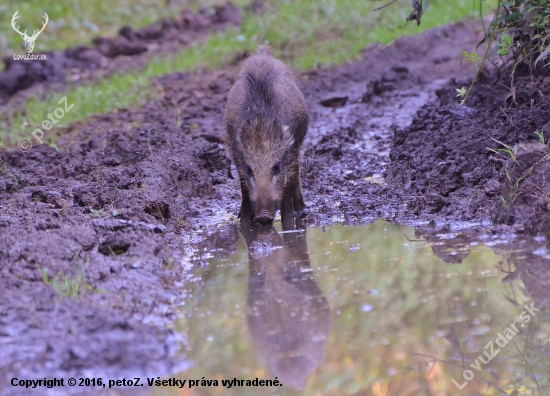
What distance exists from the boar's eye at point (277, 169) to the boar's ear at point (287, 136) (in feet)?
0.65

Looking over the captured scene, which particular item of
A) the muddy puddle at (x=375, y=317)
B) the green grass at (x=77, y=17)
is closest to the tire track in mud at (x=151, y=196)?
the muddy puddle at (x=375, y=317)

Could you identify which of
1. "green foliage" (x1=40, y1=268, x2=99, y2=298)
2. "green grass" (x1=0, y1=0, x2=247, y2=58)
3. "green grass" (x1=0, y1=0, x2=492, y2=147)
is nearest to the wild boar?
"green foliage" (x1=40, y1=268, x2=99, y2=298)

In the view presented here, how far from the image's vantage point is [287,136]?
6754 mm

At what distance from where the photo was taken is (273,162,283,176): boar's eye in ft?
21.9

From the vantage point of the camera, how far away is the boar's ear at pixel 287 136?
6.72 metres

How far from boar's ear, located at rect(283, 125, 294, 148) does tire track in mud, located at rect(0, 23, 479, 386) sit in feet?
2.10

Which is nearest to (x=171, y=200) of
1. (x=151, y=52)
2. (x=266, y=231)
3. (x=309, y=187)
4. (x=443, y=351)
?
(x=266, y=231)

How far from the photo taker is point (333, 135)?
8.78 meters

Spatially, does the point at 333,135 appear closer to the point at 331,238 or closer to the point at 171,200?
the point at 171,200

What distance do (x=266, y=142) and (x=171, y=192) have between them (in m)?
1.10

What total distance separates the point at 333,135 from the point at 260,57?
153 centimetres

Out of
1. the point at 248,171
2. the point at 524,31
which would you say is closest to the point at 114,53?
the point at 248,171

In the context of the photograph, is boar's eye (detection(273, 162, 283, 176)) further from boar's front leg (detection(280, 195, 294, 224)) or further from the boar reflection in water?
the boar reflection in water

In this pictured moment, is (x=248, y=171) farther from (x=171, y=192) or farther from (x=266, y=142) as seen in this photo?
(x=171, y=192)
